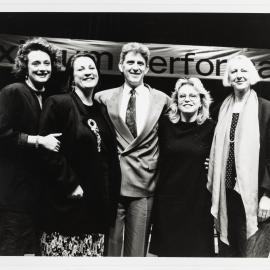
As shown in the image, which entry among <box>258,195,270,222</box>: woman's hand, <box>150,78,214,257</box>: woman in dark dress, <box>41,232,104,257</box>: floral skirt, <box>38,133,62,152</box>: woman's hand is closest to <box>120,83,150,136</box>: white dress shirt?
<box>150,78,214,257</box>: woman in dark dress

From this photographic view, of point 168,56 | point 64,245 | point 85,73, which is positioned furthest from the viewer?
point 168,56

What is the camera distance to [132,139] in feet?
9.87

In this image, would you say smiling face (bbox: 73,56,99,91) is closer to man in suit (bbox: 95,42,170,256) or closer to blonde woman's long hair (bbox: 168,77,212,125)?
man in suit (bbox: 95,42,170,256)

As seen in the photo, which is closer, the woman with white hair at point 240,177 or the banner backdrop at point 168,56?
the woman with white hair at point 240,177

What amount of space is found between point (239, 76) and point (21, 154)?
6.13ft

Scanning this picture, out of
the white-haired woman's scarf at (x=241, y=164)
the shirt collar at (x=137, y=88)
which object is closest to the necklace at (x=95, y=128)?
the shirt collar at (x=137, y=88)

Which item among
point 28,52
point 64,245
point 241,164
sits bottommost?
point 64,245

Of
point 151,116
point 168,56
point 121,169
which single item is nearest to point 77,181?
point 121,169

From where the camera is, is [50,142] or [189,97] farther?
[189,97]

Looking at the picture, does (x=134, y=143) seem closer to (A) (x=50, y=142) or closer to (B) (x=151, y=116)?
(B) (x=151, y=116)

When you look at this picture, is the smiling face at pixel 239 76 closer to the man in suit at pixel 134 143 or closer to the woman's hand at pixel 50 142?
the man in suit at pixel 134 143

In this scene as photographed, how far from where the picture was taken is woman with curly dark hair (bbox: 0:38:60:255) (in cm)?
294

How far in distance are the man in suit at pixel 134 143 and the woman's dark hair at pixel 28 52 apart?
44 centimetres

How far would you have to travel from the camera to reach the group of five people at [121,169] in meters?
2.94
